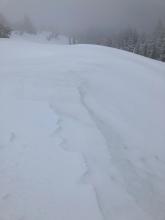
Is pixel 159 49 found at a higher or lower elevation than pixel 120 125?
lower

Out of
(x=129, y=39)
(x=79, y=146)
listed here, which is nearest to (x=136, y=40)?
(x=129, y=39)

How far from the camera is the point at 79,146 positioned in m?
3.70

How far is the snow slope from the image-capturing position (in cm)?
305

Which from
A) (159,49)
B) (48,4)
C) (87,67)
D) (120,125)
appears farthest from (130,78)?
(48,4)

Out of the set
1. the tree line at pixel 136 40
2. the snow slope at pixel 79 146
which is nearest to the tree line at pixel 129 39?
A: the tree line at pixel 136 40

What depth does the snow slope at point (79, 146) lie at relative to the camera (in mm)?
3053

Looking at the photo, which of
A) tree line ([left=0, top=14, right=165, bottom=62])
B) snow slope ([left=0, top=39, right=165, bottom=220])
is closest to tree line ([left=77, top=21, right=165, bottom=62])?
tree line ([left=0, top=14, right=165, bottom=62])

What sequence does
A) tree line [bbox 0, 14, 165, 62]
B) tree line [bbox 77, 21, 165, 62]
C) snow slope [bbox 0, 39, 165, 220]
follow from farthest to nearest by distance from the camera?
1. tree line [bbox 0, 14, 165, 62]
2. tree line [bbox 77, 21, 165, 62]
3. snow slope [bbox 0, 39, 165, 220]

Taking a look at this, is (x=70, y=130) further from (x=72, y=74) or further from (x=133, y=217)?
(x=72, y=74)

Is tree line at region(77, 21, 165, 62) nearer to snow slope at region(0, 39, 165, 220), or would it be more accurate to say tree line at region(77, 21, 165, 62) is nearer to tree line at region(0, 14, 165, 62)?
tree line at region(0, 14, 165, 62)

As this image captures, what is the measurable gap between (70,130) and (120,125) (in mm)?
783

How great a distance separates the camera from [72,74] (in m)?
5.73

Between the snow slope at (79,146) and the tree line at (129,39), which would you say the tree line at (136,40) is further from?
the snow slope at (79,146)

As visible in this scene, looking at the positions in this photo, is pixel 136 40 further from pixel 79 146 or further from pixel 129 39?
pixel 79 146
